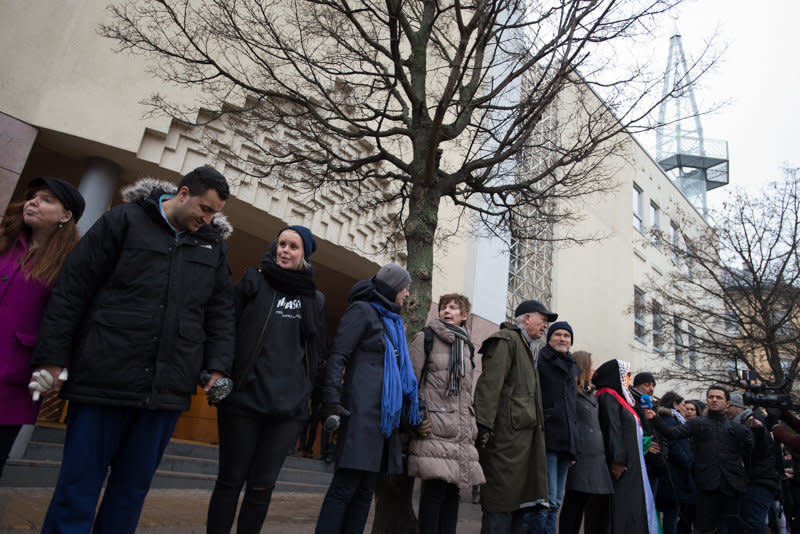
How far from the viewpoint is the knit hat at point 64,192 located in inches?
106

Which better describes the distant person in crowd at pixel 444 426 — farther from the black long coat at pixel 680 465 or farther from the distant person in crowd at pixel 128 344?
the black long coat at pixel 680 465

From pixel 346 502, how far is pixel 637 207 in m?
18.7

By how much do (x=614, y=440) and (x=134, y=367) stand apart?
14.6 feet

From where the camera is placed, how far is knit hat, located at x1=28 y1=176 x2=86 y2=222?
8.87 feet

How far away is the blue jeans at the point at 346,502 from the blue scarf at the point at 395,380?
12.6 inches

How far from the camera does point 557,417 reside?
4691mm

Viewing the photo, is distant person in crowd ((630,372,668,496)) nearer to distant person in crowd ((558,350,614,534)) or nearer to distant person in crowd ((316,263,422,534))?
distant person in crowd ((558,350,614,534))

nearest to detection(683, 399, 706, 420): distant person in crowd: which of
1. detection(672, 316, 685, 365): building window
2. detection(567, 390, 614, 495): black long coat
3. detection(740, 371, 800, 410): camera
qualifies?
detection(740, 371, 800, 410): camera

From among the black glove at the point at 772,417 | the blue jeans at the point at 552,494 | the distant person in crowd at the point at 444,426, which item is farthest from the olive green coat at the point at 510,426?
the black glove at the point at 772,417

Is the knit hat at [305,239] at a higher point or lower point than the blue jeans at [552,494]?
higher

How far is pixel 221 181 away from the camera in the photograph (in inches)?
110

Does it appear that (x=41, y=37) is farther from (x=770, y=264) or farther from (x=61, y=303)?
(x=770, y=264)

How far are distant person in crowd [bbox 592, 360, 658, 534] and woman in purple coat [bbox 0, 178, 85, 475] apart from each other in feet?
15.6

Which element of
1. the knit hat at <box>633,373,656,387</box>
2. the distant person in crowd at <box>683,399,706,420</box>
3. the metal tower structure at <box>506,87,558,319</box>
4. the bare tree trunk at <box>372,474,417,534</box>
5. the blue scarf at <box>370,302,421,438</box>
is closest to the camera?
the blue scarf at <box>370,302,421,438</box>
